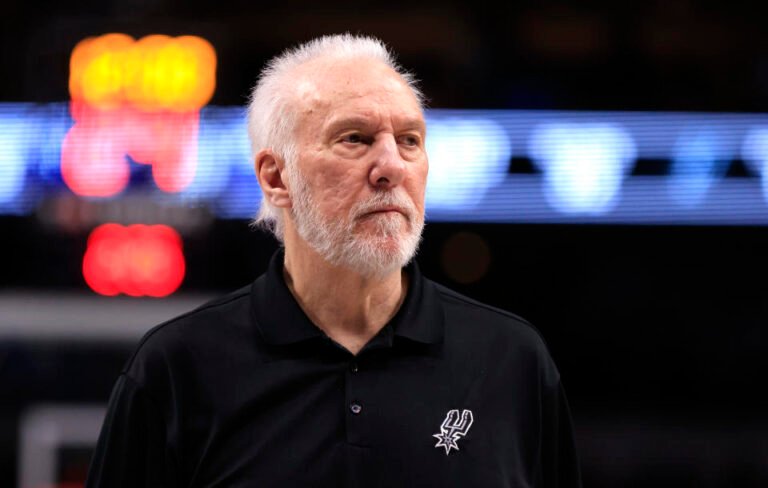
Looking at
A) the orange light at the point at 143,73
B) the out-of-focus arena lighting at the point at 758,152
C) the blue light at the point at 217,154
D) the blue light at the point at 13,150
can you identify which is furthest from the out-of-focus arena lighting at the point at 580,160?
the blue light at the point at 13,150

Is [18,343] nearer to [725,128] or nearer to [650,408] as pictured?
[650,408]

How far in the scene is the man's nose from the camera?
6.21 feet

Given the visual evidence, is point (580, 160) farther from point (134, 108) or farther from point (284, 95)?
point (284, 95)

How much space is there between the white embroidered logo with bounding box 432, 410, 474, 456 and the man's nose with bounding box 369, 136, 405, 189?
14.0 inches

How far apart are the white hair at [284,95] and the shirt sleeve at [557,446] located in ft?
1.73

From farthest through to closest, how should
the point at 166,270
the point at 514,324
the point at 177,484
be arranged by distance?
the point at 166,270 < the point at 514,324 < the point at 177,484

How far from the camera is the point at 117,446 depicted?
189cm

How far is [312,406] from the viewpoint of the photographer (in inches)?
73.4

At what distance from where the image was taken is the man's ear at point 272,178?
6.67 feet

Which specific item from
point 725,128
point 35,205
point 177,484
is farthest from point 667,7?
point 177,484

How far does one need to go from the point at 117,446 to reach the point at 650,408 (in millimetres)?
3617

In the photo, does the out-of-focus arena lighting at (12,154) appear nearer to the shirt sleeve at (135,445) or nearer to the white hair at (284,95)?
the white hair at (284,95)

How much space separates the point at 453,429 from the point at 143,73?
11.3 ft

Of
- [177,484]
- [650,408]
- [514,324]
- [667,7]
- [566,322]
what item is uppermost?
[667,7]
